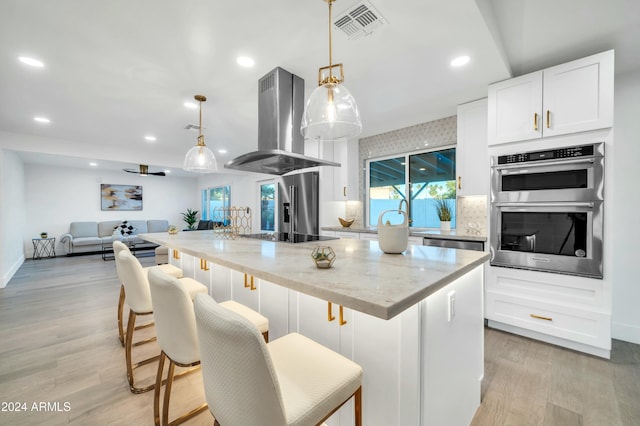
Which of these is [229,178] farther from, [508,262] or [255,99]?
[508,262]

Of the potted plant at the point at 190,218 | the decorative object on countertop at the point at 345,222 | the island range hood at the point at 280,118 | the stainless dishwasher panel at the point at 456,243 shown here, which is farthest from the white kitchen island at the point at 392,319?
the potted plant at the point at 190,218

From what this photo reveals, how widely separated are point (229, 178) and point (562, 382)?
27.3 feet

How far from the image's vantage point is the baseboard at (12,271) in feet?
14.2

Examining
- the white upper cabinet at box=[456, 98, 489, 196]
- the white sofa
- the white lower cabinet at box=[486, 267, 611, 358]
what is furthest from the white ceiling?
the white sofa

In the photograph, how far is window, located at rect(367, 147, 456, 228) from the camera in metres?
3.81

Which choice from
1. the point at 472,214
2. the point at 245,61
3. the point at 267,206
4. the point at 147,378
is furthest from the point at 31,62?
the point at 267,206

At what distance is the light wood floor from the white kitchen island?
0.24 m

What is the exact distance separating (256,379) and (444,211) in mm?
3491

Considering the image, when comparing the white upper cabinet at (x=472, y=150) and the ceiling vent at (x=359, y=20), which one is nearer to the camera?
the ceiling vent at (x=359, y=20)

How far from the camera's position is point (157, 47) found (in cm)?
207

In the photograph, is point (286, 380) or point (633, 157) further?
point (633, 157)

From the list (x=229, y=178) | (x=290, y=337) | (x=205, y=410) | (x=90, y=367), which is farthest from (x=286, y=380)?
(x=229, y=178)

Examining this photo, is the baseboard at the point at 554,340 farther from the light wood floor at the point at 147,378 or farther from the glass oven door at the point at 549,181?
the glass oven door at the point at 549,181

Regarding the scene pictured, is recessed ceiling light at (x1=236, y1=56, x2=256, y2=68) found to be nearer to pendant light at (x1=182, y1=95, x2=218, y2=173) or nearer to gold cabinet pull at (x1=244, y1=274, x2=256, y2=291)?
pendant light at (x1=182, y1=95, x2=218, y2=173)
